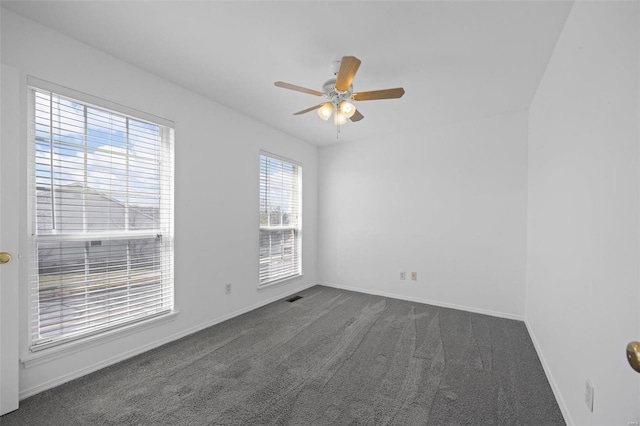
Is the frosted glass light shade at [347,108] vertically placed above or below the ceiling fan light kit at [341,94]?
below

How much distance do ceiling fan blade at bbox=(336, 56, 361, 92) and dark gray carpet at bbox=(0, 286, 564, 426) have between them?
2.30 metres

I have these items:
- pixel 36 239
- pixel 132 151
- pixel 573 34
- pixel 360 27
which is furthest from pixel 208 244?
pixel 573 34

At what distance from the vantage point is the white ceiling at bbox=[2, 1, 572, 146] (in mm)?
1693

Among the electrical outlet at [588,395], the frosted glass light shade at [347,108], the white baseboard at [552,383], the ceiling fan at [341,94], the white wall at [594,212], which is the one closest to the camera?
the white wall at [594,212]

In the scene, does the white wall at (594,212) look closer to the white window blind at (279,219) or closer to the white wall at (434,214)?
the white wall at (434,214)

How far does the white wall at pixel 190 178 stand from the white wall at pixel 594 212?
3.16m

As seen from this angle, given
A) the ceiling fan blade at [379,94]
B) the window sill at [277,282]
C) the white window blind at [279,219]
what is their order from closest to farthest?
the ceiling fan blade at [379,94] < the window sill at [277,282] < the white window blind at [279,219]

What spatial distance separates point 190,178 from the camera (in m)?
2.83

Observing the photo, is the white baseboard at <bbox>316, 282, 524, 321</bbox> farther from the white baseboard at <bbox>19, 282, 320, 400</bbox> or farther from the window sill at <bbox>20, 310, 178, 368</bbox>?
the window sill at <bbox>20, 310, 178, 368</bbox>

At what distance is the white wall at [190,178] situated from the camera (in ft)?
6.02

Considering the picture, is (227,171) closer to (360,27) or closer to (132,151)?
(132,151)

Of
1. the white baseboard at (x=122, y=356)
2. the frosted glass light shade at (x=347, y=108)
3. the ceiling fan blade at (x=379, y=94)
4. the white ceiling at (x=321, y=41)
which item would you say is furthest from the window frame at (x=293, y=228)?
the ceiling fan blade at (x=379, y=94)

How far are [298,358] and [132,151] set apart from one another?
243 centimetres

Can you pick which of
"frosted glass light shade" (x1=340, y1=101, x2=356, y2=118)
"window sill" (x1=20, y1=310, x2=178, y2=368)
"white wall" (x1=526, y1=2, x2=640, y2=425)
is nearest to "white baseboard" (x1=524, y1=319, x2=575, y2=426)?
"white wall" (x1=526, y1=2, x2=640, y2=425)
